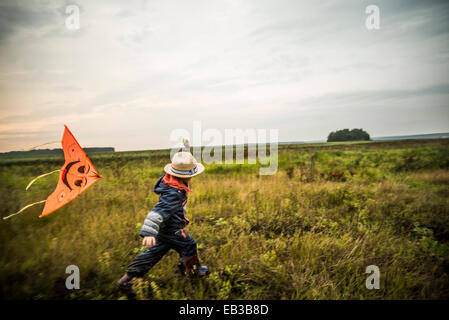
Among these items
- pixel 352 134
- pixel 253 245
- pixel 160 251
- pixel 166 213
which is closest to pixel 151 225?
pixel 166 213

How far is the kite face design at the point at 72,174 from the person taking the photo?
Answer: 228 centimetres

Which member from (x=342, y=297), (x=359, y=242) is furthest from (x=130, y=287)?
(x=359, y=242)

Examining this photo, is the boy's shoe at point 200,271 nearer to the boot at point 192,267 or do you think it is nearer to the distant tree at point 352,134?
the boot at point 192,267

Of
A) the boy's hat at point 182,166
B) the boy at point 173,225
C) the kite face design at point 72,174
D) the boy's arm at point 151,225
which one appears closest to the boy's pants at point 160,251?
the boy at point 173,225

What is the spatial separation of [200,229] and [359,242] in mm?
2500

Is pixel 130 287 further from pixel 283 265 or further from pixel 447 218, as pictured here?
pixel 447 218

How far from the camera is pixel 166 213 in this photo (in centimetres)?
185

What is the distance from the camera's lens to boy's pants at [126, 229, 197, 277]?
1.99 m

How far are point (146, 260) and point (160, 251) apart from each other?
0.53 ft

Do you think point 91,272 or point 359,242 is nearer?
point 91,272

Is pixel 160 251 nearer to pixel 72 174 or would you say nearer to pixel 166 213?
pixel 166 213

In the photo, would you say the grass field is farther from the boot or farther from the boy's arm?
the boy's arm
